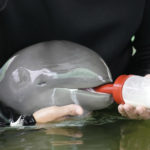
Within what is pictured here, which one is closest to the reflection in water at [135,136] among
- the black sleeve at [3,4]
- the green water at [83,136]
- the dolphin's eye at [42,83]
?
the green water at [83,136]

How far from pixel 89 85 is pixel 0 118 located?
0.28 meters

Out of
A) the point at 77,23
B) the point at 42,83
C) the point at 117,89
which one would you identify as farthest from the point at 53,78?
the point at 77,23

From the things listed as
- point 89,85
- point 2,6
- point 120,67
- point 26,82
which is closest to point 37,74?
point 26,82

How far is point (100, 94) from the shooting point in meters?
1.02

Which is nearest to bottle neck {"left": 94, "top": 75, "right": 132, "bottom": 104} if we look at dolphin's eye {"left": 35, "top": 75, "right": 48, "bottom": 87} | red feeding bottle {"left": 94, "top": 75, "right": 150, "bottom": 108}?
red feeding bottle {"left": 94, "top": 75, "right": 150, "bottom": 108}

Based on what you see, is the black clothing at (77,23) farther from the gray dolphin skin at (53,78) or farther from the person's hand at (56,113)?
the person's hand at (56,113)

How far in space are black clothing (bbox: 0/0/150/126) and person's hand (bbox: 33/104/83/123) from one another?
30 centimetres

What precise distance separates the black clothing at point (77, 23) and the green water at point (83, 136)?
318mm

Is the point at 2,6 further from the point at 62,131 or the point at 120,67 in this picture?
the point at 120,67

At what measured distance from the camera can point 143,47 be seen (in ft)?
4.79

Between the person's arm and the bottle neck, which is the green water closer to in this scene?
the bottle neck

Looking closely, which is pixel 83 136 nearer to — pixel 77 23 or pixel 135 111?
pixel 135 111

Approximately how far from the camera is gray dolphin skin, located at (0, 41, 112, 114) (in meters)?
1.03

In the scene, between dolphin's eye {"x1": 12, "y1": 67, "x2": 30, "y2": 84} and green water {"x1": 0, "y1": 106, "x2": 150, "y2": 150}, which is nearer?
green water {"x1": 0, "y1": 106, "x2": 150, "y2": 150}
